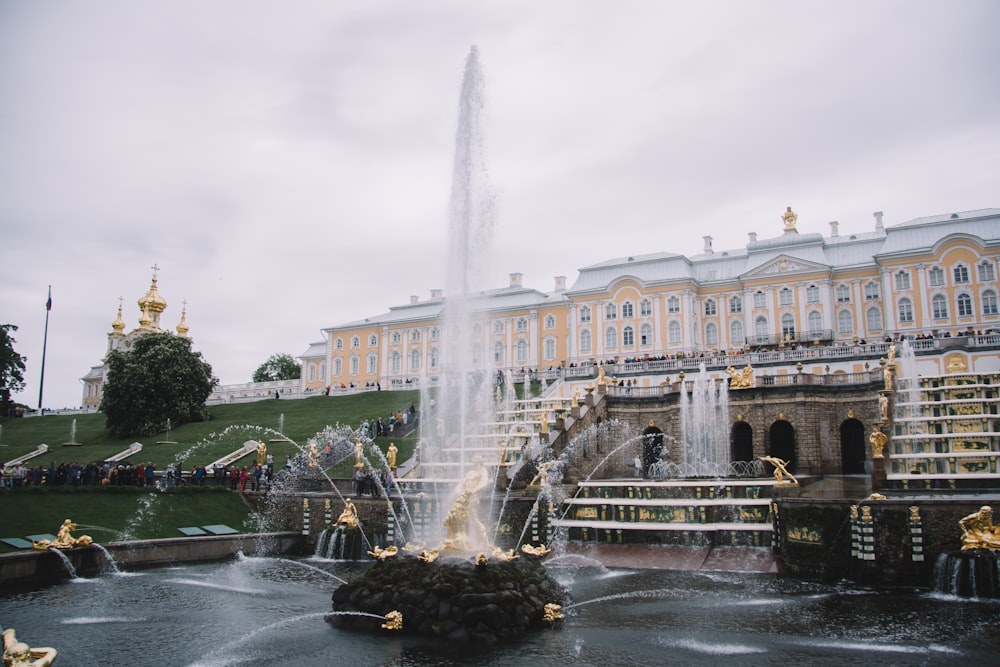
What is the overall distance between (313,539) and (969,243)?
46.8 m

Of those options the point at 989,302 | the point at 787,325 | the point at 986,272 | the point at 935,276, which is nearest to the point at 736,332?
the point at 787,325

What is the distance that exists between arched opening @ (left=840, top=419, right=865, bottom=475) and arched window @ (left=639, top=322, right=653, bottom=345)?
29022mm

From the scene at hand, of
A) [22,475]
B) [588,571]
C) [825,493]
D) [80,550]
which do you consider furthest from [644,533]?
[22,475]

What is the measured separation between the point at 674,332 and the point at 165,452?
122 ft

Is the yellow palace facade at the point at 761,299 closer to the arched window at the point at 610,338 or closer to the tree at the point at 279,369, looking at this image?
the arched window at the point at 610,338

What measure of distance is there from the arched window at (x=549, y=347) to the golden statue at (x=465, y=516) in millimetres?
53225

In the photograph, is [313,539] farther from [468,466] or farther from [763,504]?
[763,504]

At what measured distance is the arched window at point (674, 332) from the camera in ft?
202

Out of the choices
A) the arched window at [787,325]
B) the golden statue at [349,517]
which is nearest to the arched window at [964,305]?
the arched window at [787,325]

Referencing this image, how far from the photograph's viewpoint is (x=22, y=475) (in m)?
30.1

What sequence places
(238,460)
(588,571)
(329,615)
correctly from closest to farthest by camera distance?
(329,615) < (588,571) < (238,460)

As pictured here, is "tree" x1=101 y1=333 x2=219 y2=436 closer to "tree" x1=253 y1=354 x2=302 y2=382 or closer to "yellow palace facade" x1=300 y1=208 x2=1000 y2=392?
"yellow palace facade" x1=300 y1=208 x2=1000 y2=392

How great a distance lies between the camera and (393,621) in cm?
1391

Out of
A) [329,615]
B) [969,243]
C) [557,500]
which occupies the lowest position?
[329,615]
